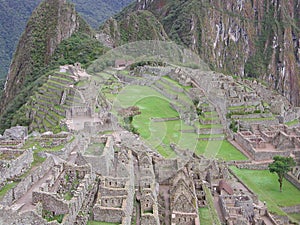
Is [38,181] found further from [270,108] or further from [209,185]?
[270,108]

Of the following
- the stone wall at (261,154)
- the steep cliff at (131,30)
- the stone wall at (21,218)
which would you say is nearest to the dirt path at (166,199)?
the stone wall at (21,218)

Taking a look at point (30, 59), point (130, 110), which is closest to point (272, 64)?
point (30, 59)

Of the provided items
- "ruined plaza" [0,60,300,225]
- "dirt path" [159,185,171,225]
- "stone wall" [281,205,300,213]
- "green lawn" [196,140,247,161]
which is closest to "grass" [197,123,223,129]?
"ruined plaza" [0,60,300,225]

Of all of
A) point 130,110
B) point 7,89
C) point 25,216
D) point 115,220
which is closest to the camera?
point 25,216

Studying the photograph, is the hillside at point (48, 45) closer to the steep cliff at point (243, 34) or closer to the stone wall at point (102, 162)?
the steep cliff at point (243, 34)

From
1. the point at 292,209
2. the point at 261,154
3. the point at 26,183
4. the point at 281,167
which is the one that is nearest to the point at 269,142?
the point at 261,154

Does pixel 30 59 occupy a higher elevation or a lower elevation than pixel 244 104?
higher
